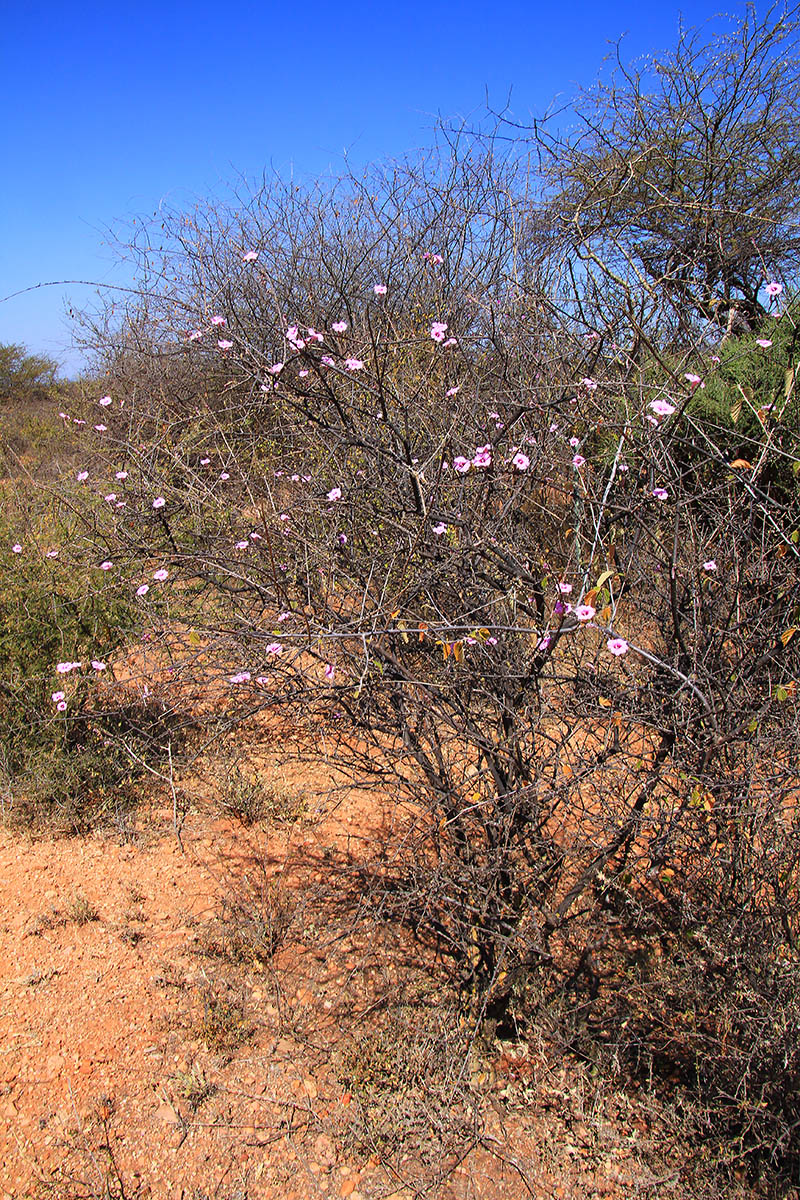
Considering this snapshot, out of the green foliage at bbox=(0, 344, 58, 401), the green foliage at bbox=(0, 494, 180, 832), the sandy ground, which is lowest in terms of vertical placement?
the sandy ground

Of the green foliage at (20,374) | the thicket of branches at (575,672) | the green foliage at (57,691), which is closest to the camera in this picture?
the thicket of branches at (575,672)

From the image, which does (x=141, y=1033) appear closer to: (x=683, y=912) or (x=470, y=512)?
(x=683, y=912)

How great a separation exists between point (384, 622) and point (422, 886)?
84 centimetres

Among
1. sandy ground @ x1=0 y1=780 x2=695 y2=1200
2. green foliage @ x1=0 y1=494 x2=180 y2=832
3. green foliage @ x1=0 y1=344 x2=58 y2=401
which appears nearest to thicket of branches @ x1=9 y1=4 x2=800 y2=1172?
sandy ground @ x1=0 y1=780 x2=695 y2=1200

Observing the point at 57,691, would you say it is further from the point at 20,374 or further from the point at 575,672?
the point at 20,374

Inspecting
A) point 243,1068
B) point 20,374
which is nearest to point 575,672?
point 243,1068

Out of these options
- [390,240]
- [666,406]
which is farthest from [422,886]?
[390,240]

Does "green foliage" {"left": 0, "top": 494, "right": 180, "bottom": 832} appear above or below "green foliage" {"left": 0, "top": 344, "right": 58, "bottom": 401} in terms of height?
below

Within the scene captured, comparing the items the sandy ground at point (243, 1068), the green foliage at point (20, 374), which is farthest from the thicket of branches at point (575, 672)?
the green foliage at point (20, 374)

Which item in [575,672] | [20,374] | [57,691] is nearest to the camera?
[575,672]

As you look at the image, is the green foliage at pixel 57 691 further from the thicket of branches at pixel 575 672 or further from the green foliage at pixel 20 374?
the green foliage at pixel 20 374

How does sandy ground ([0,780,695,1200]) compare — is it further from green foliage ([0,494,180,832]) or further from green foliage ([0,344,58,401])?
green foliage ([0,344,58,401])

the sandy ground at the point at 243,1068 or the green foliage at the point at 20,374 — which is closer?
the sandy ground at the point at 243,1068

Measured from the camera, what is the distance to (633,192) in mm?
7156
